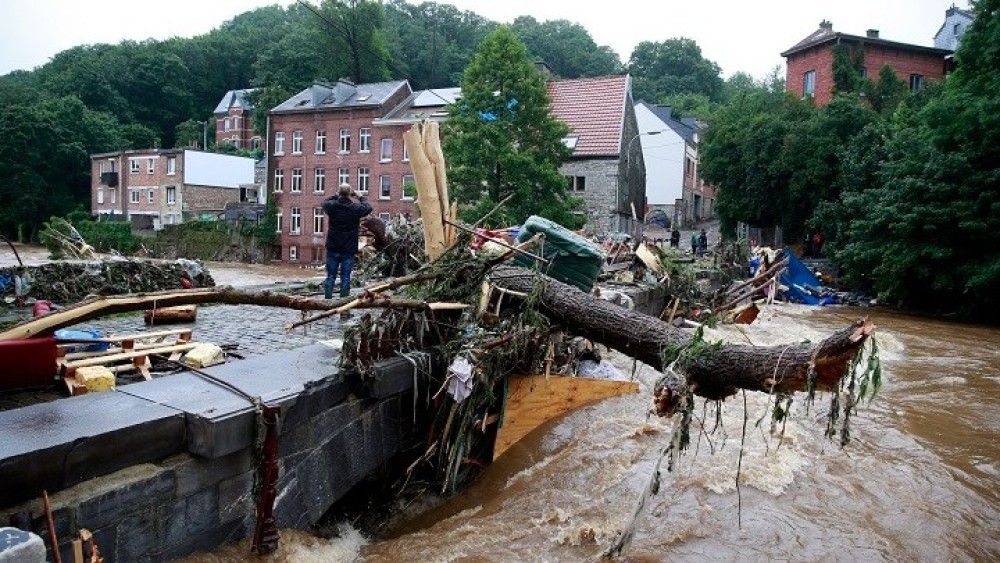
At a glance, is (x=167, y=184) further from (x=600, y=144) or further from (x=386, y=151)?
(x=600, y=144)

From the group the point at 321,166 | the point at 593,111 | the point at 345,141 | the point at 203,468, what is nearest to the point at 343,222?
the point at 203,468

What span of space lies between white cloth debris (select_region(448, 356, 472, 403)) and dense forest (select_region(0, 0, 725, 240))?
173 ft

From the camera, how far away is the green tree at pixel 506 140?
24.9 m

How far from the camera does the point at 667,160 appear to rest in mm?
51406

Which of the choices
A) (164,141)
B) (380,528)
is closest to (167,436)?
(380,528)

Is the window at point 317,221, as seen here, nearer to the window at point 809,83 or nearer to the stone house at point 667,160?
the stone house at point 667,160

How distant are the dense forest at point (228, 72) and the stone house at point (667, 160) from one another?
2043 centimetres

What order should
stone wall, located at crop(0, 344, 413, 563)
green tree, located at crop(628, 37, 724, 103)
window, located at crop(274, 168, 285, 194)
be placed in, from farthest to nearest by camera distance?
green tree, located at crop(628, 37, 724, 103) → window, located at crop(274, 168, 285, 194) → stone wall, located at crop(0, 344, 413, 563)

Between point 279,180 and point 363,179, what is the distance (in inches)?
271

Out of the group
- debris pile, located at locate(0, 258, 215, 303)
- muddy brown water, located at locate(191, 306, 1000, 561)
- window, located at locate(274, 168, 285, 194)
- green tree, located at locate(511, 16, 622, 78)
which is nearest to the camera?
muddy brown water, located at locate(191, 306, 1000, 561)

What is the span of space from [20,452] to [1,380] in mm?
1550

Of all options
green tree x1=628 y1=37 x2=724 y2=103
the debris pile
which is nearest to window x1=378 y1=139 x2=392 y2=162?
the debris pile

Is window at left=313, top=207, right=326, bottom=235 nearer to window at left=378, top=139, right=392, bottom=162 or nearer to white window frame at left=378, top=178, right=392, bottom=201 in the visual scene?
white window frame at left=378, top=178, right=392, bottom=201

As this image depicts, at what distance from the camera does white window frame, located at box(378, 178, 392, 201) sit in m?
40.1
